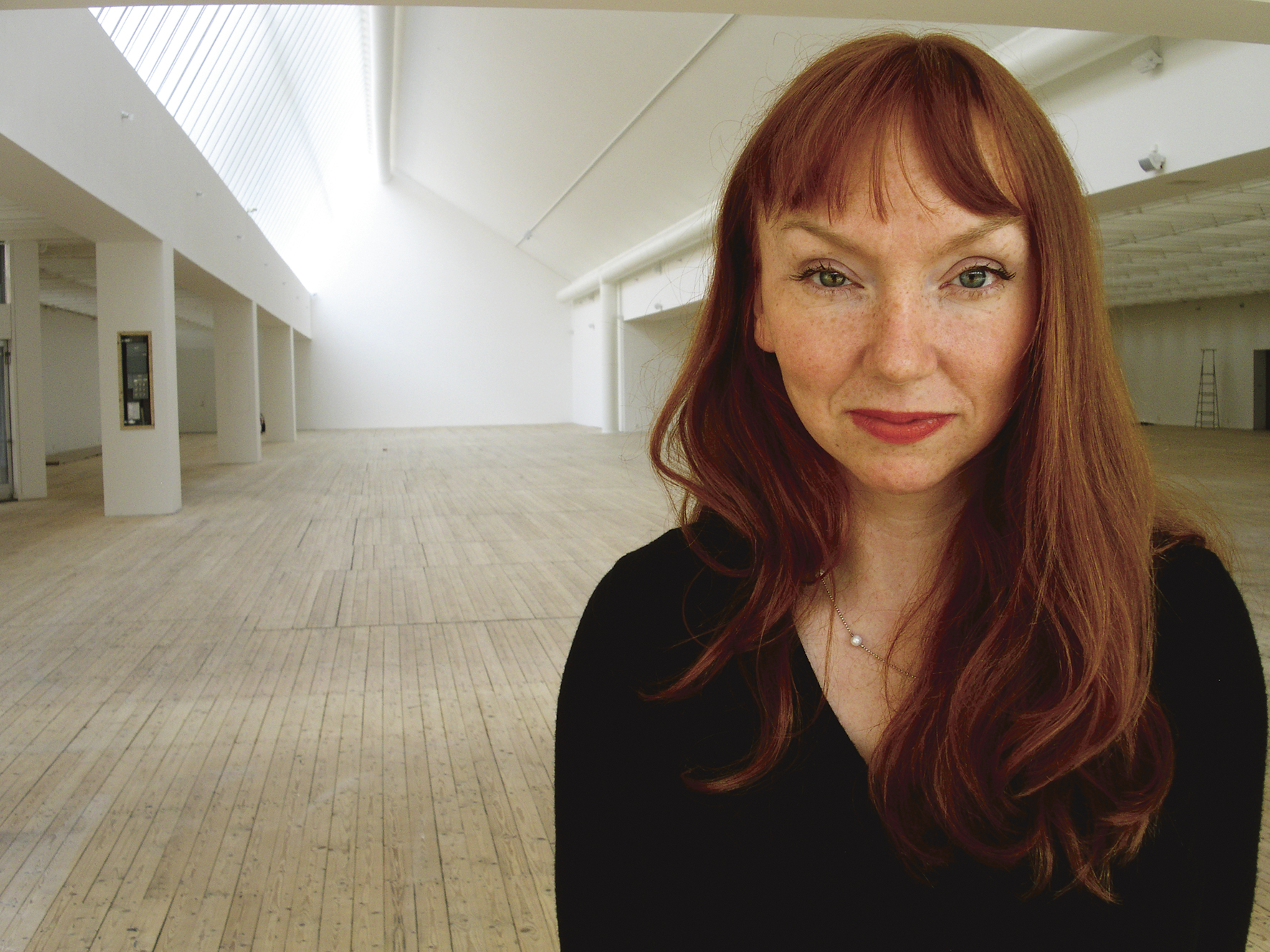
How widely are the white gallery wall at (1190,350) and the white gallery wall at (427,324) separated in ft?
66.7

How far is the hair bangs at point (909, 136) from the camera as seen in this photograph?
1.16 m

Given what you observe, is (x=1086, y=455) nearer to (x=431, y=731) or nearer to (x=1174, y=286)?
(x=431, y=731)

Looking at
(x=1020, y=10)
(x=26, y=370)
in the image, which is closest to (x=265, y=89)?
(x=26, y=370)

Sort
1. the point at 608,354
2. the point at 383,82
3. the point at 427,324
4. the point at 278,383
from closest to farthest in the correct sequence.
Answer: the point at 383,82 → the point at 278,383 → the point at 608,354 → the point at 427,324

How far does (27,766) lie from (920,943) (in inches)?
186

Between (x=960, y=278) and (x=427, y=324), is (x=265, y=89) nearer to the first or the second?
(x=427, y=324)

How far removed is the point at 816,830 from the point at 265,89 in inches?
909

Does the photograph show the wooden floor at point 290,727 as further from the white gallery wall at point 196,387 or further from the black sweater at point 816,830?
the white gallery wall at point 196,387

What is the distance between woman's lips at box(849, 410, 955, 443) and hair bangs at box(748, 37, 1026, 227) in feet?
0.74

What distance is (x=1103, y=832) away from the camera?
119 centimetres

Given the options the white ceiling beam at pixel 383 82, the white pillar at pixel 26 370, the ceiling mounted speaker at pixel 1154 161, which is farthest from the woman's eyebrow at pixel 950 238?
the white ceiling beam at pixel 383 82

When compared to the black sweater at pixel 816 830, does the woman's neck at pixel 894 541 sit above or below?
above

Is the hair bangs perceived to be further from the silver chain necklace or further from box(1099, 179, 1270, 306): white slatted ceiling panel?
box(1099, 179, 1270, 306): white slatted ceiling panel

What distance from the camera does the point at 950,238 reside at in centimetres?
116
